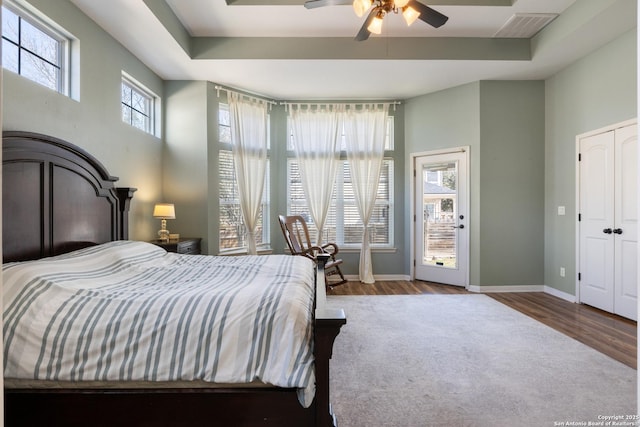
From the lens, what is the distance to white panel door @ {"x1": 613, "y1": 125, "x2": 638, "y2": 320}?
335cm

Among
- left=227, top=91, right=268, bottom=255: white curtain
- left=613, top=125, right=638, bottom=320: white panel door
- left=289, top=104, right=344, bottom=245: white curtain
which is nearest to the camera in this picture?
left=613, top=125, right=638, bottom=320: white panel door

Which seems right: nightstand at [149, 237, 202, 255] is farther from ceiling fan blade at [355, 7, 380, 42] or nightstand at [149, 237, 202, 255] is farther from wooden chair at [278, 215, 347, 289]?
ceiling fan blade at [355, 7, 380, 42]

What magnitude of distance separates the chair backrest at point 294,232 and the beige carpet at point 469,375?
1.48 metres

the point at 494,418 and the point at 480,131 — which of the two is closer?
the point at 494,418

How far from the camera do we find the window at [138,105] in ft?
12.3

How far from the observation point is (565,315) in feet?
11.6

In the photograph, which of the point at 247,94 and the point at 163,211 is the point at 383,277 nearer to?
the point at 163,211

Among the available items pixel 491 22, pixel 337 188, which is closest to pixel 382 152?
pixel 337 188

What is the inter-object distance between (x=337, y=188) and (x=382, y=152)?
33.3 inches

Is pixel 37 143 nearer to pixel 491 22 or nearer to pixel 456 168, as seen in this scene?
pixel 491 22

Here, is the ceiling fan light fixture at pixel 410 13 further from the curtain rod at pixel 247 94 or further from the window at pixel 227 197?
the window at pixel 227 197

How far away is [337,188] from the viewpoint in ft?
17.5

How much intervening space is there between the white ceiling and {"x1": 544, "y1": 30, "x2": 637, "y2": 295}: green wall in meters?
0.17

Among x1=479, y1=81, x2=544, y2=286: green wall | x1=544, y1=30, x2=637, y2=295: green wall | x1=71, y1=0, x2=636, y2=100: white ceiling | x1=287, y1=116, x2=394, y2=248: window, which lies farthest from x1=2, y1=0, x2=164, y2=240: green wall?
x1=544, y1=30, x2=637, y2=295: green wall
